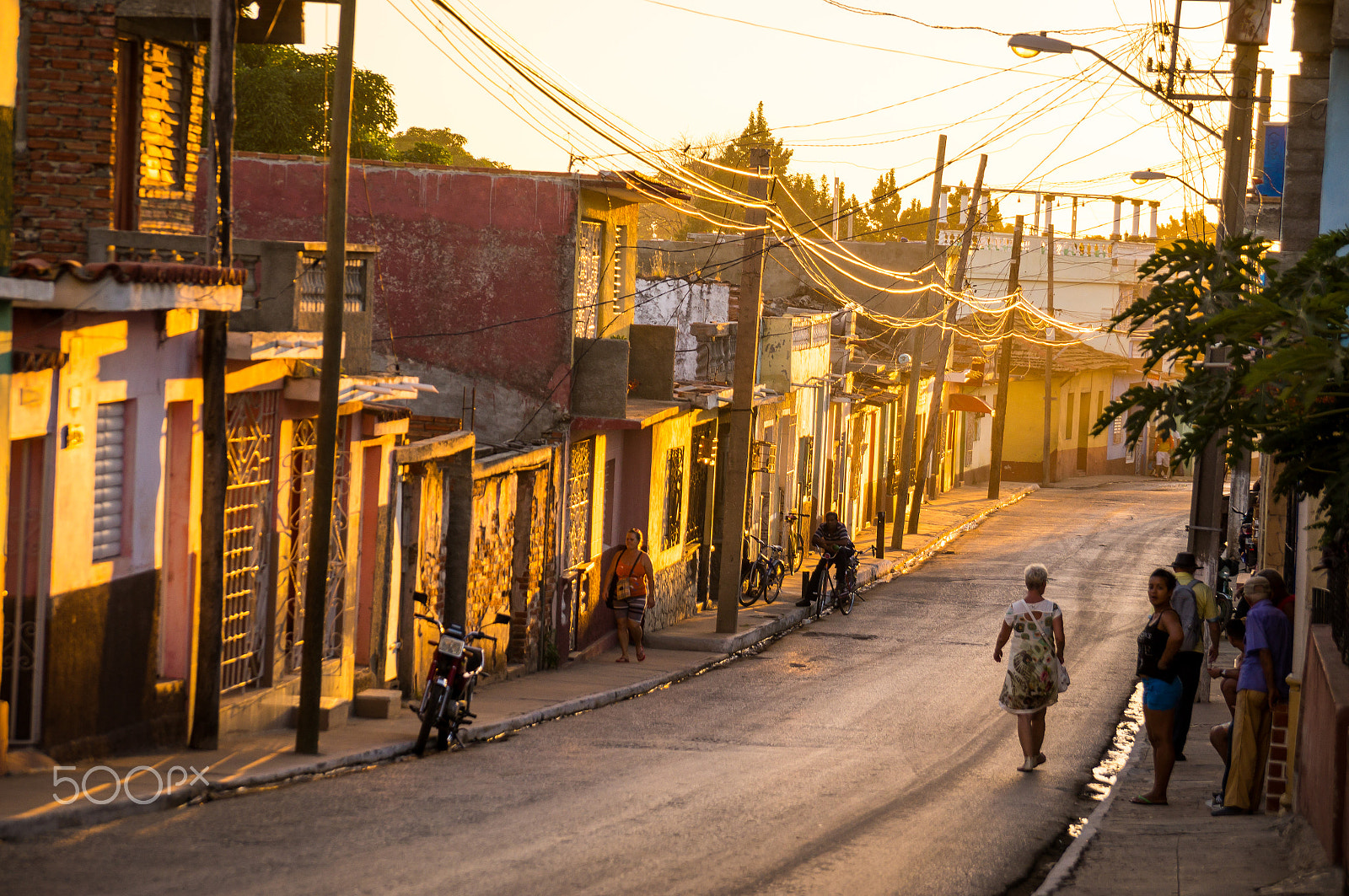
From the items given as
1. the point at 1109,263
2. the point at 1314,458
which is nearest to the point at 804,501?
the point at 1314,458

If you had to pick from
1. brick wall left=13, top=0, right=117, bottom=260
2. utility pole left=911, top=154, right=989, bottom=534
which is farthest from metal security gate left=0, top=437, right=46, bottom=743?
utility pole left=911, top=154, right=989, bottom=534

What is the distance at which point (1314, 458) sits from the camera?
23.9 feet

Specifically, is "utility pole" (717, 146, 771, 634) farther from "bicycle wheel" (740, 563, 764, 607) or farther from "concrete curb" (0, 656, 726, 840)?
"concrete curb" (0, 656, 726, 840)

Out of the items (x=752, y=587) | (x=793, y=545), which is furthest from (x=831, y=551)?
(x=793, y=545)

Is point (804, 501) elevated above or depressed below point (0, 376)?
below

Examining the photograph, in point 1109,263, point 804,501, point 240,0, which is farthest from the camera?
point 1109,263

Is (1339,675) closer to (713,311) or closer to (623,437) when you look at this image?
(623,437)

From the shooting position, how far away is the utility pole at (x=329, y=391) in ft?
37.3

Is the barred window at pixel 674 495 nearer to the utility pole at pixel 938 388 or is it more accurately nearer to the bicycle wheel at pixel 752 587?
the bicycle wheel at pixel 752 587

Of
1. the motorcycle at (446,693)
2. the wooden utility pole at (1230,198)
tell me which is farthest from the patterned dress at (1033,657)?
the motorcycle at (446,693)

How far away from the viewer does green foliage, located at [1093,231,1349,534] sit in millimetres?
6535

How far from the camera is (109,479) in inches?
414

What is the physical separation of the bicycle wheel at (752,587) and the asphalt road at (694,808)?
6044mm

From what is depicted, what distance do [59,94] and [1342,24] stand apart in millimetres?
10359
